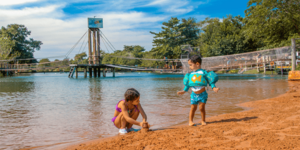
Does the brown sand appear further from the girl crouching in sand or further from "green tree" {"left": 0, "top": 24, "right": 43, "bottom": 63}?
"green tree" {"left": 0, "top": 24, "right": 43, "bottom": 63}

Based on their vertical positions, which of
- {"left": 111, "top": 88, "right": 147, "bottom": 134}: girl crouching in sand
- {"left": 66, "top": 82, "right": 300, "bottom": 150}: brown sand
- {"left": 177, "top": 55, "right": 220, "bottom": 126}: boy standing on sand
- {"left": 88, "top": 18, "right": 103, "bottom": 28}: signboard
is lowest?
{"left": 66, "top": 82, "right": 300, "bottom": 150}: brown sand

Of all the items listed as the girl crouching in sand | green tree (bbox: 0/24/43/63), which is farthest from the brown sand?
green tree (bbox: 0/24/43/63)

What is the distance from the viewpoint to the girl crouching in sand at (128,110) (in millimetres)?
3811

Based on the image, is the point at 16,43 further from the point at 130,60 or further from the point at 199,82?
the point at 199,82

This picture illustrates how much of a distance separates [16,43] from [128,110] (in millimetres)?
67521

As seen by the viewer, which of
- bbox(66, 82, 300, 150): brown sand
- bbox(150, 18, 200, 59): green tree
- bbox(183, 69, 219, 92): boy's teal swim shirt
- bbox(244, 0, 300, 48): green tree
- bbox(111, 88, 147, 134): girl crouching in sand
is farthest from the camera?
bbox(150, 18, 200, 59): green tree

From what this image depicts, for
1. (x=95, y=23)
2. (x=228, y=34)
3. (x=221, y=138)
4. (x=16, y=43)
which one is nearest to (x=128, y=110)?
(x=221, y=138)

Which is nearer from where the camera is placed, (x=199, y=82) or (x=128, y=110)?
(x=128, y=110)

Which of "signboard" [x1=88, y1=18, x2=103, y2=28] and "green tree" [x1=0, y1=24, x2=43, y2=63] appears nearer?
"signboard" [x1=88, y1=18, x2=103, y2=28]

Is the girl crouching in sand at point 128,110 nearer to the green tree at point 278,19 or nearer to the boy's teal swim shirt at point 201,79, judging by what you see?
the boy's teal swim shirt at point 201,79

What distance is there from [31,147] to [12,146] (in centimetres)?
36

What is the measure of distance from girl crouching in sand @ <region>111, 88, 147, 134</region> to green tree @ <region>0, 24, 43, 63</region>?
5977cm

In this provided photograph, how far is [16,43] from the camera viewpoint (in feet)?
200

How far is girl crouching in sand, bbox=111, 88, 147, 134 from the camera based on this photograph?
3.81 meters
